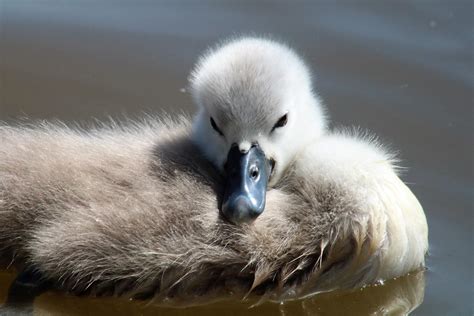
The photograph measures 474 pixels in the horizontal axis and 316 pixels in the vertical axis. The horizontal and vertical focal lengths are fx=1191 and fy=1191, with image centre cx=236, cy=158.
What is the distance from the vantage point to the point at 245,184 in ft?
12.7

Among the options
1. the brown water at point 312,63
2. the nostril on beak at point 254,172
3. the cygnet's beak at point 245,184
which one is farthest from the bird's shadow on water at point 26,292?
the brown water at point 312,63

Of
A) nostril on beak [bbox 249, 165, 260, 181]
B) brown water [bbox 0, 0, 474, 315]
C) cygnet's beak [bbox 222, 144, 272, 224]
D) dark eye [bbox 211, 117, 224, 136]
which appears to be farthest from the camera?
brown water [bbox 0, 0, 474, 315]

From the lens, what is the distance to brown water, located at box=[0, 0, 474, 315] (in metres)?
4.98

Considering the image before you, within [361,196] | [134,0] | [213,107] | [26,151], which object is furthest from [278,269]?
[134,0]

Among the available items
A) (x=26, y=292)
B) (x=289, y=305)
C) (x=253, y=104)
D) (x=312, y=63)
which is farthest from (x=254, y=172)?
(x=312, y=63)

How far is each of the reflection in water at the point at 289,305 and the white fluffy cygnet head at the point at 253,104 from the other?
44 centimetres

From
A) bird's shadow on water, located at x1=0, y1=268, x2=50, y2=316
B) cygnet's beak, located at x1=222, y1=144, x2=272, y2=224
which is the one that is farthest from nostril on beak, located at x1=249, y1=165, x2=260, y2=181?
bird's shadow on water, located at x1=0, y1=268, x2=50, y2=316

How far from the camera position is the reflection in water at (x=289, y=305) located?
395cm

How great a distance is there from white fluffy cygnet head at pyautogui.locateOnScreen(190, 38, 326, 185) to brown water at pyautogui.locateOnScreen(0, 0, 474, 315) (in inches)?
29.4

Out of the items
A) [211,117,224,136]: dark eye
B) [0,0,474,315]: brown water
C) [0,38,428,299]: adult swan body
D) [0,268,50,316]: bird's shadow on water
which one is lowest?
[0,268,50,316]: bird's shadow on water

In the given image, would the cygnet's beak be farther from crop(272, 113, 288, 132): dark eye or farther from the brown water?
the brown water

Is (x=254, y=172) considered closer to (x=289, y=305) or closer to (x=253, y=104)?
(x=253, y=104)

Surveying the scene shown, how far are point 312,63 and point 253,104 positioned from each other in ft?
4.97

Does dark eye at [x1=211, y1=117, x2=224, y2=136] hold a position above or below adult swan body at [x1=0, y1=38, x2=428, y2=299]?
above
